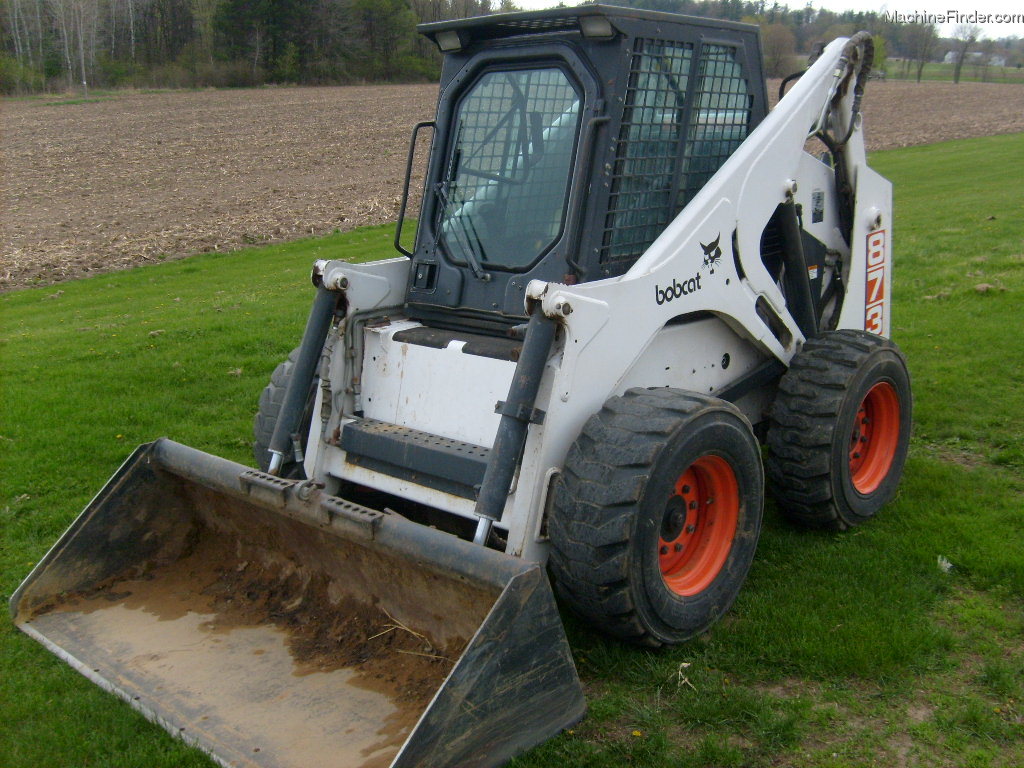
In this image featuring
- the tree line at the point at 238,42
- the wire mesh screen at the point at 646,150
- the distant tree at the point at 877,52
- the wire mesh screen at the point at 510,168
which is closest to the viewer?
the wire mesh screen at the point at 646,150

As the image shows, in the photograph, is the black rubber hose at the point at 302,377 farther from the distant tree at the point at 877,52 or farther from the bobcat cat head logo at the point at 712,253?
the distant tree at the point at 877,52

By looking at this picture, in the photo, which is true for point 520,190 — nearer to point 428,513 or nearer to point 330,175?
point 428,513

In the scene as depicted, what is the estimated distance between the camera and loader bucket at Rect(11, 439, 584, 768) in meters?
3.21

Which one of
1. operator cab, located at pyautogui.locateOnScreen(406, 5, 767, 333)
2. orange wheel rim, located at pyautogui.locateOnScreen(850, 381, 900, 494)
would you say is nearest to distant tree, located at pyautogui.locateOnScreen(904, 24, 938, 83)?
orange wheel rim, located at pyautogui.locateOnScreen(850, 381, 900, 494)

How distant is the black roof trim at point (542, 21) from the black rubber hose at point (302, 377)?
1.35 m

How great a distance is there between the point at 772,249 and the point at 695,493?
5.57ft

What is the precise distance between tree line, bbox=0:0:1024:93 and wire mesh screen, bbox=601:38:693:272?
50.7 meters

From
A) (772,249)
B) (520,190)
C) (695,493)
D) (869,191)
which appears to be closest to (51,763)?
(695,493)

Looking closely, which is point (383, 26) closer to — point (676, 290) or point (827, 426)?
point (827, 426)

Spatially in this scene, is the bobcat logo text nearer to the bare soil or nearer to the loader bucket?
the loader bucket

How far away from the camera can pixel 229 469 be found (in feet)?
14.1

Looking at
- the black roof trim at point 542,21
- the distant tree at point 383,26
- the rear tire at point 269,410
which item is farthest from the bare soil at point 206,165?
the distant tree at point 383,26

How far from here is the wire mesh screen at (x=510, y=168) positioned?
441cm

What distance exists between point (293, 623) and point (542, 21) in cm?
276
